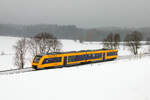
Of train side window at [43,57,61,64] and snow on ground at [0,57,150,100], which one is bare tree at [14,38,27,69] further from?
snow on ground at [0,57,150,100]

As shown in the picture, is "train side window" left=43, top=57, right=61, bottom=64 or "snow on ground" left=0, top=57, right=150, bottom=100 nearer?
"snow on ground" left=0, top=57, right=150, bottom=100

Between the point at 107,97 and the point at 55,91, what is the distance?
11.9ft

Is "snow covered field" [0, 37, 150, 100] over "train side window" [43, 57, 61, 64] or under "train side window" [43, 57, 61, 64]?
under

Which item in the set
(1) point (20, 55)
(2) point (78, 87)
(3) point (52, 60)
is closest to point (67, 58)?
(3) point (52, 60)

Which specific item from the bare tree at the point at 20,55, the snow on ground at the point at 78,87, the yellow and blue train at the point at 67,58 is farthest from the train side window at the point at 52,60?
the bare tree at the point at 20,55

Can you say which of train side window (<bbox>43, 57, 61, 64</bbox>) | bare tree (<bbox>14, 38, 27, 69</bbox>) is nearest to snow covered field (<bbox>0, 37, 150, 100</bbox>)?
train side window (<bbox>43, 57, 61, 64</bbox>)

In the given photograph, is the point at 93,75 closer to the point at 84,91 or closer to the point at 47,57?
the point at 84,91

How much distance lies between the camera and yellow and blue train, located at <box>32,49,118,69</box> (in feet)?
67.2

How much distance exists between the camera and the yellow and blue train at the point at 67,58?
20483 mm

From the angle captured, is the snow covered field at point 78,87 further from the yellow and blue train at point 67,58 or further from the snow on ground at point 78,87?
the yellow and blue train at point 67,58

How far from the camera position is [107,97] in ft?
33.0

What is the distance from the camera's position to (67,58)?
2330 centimetres

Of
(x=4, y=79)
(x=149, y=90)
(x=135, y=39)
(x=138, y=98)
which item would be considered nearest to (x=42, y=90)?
(x=4, y=79)

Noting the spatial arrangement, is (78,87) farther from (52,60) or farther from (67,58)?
(67,58)
